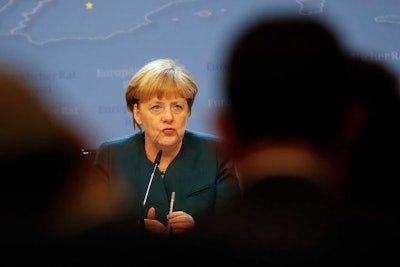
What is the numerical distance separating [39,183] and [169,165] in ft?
1.37

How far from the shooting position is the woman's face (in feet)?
7.57

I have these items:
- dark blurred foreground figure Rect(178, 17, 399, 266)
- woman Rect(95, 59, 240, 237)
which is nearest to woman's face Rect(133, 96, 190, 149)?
woman Rect(95, 59, 240, 237)

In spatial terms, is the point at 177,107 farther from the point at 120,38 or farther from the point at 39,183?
the point at 39,183

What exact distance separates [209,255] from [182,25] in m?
0.73

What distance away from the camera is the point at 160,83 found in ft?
7.55

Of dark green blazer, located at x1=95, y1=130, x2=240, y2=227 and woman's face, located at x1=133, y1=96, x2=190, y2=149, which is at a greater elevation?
woman's face, located at x1=133, y1=96, x2=190, y2=149

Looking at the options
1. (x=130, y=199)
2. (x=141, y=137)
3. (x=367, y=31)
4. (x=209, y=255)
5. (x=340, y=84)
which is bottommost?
(x=209, y=255)

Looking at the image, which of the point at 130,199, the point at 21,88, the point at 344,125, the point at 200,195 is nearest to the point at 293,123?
the point at 344,125

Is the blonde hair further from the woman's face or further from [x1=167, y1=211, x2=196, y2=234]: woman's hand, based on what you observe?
[x1=167, y1=211, x2=196, y2=234]: woman's hand

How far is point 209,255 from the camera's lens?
2.39 m

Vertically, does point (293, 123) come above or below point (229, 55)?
below

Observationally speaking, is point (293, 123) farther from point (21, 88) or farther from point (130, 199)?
point (21, 88)

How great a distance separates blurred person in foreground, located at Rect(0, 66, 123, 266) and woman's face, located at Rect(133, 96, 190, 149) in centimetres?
21

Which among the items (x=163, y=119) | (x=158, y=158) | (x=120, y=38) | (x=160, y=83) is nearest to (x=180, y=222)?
(x=158, y=158)
